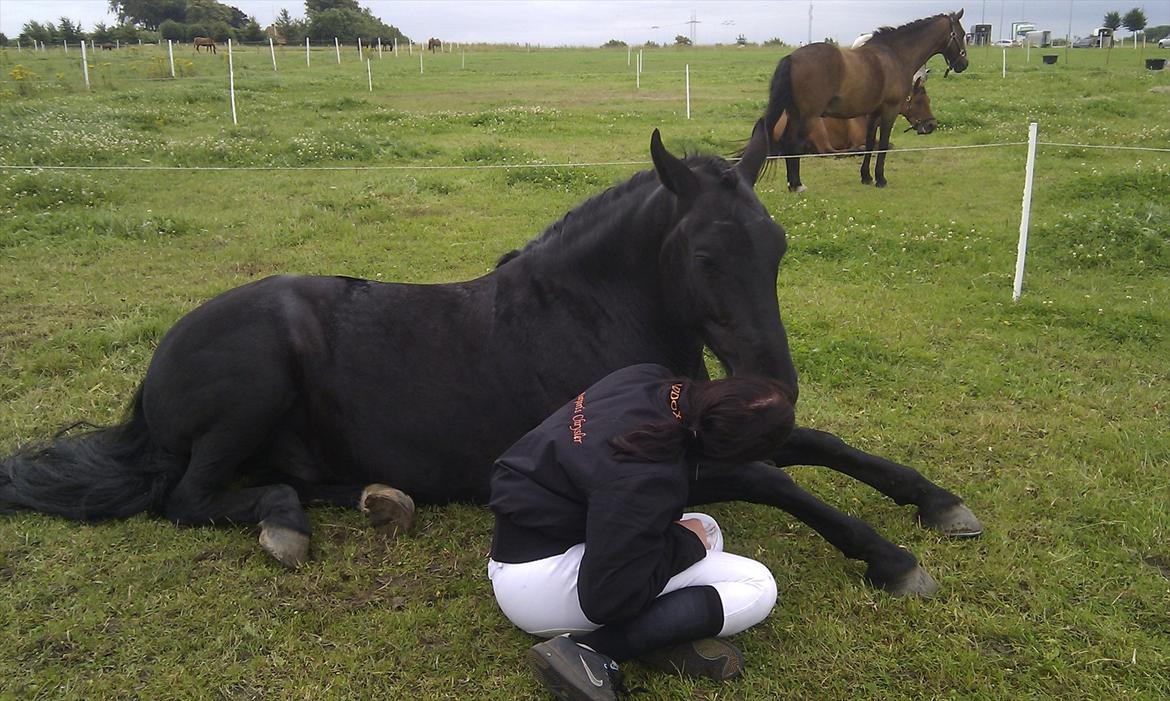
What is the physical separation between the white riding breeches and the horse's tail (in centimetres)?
205

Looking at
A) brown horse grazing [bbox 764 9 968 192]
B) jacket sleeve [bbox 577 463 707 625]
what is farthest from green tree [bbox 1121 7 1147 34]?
jacket sleeve [bbox 577 463 707 625]

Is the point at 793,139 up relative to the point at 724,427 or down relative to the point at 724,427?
up

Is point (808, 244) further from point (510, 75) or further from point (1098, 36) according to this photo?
point (1098, 36)

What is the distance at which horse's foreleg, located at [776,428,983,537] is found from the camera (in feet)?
12.2

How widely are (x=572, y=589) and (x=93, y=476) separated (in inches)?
104

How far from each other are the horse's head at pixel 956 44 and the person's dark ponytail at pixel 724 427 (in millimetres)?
14185

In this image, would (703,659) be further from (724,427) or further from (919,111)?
(919,111)

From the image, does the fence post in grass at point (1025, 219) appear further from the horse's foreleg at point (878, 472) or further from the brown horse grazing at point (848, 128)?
the brown horse grazing at point (848, 128)

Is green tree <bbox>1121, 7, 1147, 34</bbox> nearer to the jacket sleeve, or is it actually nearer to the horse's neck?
the horse's neck

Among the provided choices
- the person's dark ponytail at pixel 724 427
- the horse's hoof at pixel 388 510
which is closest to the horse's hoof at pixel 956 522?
the person's dark ponytail at pixel 724 427

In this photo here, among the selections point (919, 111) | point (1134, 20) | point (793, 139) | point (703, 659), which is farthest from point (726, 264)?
point (1134, 20)

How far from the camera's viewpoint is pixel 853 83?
12453 millimetres

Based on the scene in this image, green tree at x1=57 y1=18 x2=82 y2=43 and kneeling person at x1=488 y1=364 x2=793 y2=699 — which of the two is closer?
kneeling person at x1=488 y1=364 x2=793 y2=699

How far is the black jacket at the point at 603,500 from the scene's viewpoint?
97.0 inches
